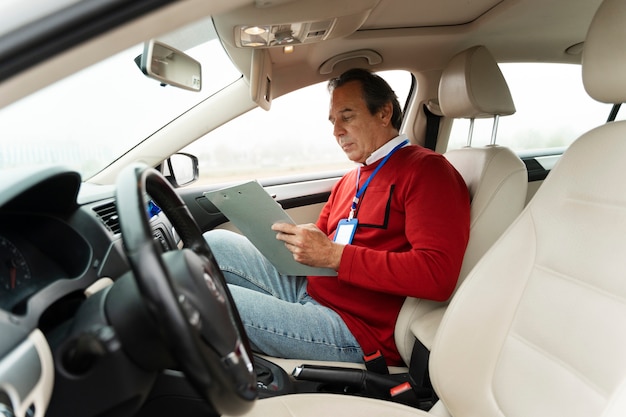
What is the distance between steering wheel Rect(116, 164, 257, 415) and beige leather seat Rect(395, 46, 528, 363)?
0.83 metres

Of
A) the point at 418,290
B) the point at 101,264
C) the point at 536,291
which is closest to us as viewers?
the point at 101,264

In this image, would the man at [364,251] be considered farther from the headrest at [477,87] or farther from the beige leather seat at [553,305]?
the beige leather seat at [553,305]

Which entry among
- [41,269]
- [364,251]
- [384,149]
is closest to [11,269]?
[41,269]

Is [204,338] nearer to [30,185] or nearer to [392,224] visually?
[30,185]

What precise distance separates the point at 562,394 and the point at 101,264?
0.90 m

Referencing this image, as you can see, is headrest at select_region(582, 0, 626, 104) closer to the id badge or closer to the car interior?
the car interior

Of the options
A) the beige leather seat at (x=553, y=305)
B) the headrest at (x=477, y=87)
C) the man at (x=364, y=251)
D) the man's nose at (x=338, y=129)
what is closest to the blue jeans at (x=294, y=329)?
the man at (x=364, y=251)

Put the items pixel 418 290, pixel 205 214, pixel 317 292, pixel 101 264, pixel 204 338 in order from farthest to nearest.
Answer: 1. pixel 205 214
2. pixel 317 292
3. pixel 418 290
4. pixel 101 264
5. pixel 204 338

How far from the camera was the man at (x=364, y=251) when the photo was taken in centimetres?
147

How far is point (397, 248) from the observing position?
65.1 inches

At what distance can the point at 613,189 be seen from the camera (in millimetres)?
1036

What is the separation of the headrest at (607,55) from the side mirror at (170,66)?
0.99 metres

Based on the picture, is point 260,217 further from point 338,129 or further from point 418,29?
point 418,29

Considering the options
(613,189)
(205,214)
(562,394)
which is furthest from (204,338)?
(205,214)
